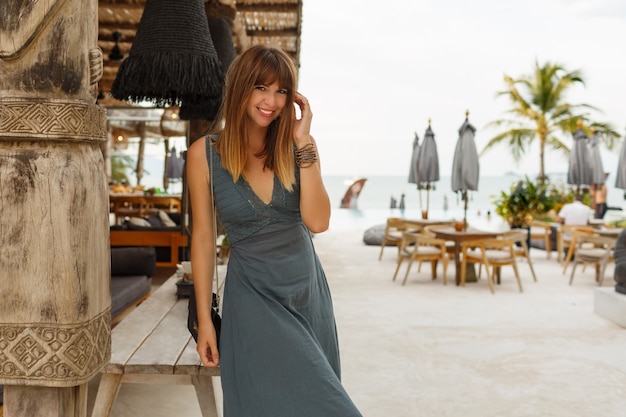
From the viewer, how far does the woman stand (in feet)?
5.84

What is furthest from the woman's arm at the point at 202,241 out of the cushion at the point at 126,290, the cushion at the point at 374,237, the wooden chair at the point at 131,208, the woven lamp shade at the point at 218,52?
the wooden chair at the point at 131,208

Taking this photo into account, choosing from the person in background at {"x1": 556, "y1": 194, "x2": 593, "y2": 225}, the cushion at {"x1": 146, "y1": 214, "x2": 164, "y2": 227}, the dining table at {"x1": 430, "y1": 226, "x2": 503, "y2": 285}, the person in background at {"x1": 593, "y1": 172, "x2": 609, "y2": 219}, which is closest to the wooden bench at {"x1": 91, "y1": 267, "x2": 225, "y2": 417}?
the dining table at {"x1": 430, "y1": 226, "x2": 503, "y2": 285}

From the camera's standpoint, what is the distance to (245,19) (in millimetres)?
6062

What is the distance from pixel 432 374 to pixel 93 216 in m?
2.88

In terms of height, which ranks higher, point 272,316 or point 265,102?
point 265,102

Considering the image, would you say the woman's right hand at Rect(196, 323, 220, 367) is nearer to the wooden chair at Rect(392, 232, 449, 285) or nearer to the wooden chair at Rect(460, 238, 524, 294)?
the wooden chair at Rect(460, 238, 524, 294)

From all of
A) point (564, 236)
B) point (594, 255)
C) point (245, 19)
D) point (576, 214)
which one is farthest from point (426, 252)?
point (245, 19)

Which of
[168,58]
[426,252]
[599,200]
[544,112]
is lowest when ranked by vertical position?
[426,252]

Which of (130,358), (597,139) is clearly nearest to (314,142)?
(130,358)

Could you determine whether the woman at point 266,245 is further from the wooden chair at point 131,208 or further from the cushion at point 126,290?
the wooden chair at point 131,208

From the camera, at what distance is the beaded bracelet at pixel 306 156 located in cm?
185

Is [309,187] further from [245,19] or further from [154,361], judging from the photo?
[245,19]

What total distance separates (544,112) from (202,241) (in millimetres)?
18846

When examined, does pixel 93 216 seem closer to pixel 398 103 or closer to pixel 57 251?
A: pixel 57 251
